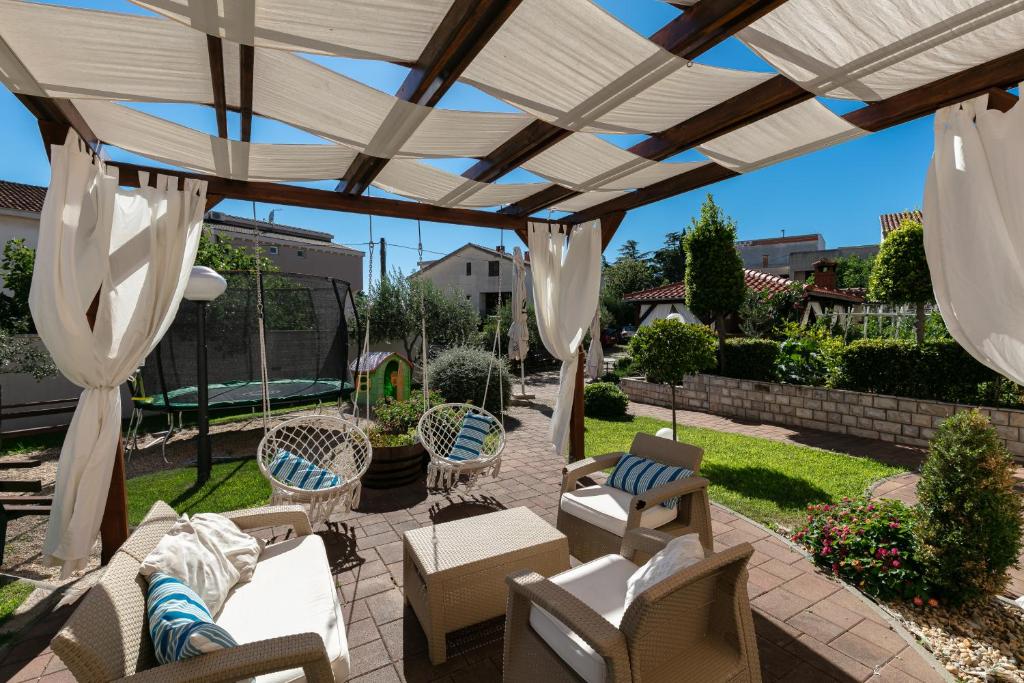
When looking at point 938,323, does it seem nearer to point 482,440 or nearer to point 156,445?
point 482,440

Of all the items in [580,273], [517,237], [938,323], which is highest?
[517,237]

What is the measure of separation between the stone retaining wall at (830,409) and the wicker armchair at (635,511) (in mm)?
3741

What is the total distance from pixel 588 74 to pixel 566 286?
2.61 m

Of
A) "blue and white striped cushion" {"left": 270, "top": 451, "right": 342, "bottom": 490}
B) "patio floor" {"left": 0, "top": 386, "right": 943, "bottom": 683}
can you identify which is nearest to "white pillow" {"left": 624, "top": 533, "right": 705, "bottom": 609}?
"patio floor" {"left": 0, "top": 386, "right": 943, "bottom": 683}

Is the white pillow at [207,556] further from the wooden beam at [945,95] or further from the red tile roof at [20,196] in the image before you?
the red tile roof at [20,196]

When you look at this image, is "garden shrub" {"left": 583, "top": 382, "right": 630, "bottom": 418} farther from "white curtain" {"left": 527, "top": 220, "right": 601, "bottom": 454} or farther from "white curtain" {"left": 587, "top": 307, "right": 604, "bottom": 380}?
"white curtain" {"left": 527, "top": 220, "right": 601, "bottom": 454}

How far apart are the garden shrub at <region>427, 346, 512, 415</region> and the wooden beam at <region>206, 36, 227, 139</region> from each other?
17.7 feet

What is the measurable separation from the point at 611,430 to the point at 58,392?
29.8 ft

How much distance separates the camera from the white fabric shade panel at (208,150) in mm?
2691

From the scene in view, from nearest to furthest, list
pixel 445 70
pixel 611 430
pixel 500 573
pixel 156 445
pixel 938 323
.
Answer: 1. pixel 445 70
2. pixel 500 573
3. pixel 156 445
4. pixel 611 430
5. pixel 938 323

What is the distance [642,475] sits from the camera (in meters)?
3.13

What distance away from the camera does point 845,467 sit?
5.05m

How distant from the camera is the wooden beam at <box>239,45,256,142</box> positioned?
207 centimetres

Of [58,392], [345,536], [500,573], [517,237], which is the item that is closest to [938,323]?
[517,237]
